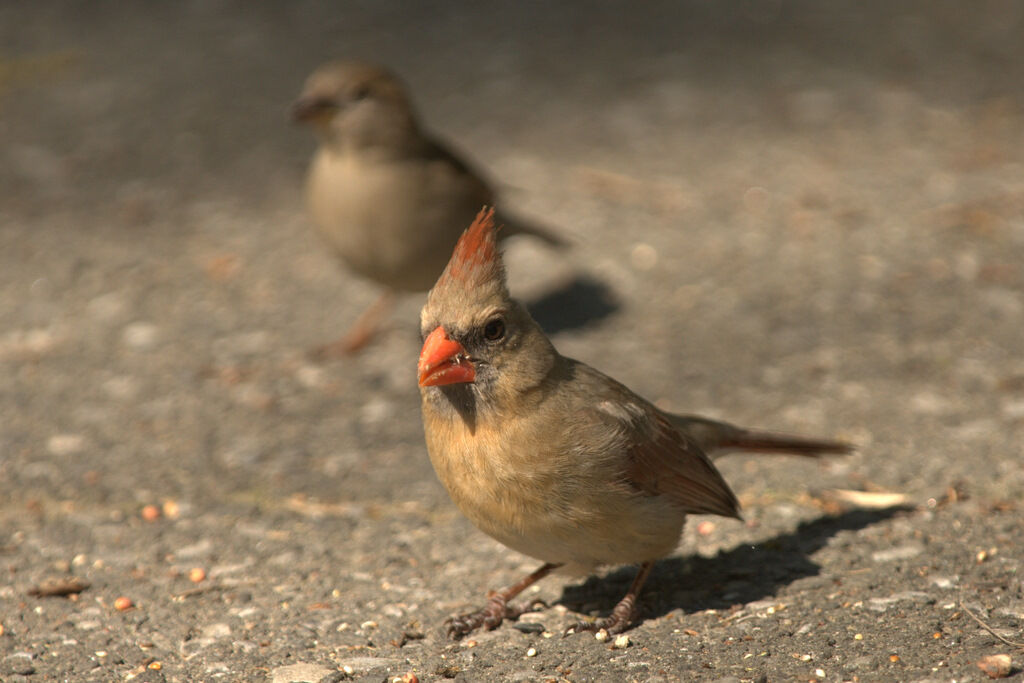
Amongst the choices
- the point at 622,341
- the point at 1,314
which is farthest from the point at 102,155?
the point at 622,341

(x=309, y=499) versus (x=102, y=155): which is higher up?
(x=102, y=155)

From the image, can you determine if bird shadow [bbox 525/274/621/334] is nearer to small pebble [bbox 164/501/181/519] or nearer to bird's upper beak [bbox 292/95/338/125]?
bird's upper beak [bbox 292/95/338/125]

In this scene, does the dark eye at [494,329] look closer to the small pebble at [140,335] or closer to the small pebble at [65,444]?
the small pebble at [65,444]

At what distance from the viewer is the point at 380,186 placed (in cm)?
579

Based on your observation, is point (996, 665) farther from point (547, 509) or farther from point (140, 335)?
point (140, 335)

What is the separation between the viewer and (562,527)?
3.31 m

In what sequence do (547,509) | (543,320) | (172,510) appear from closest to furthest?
1. (547,509)
2. (172,510)
3. (543,320)

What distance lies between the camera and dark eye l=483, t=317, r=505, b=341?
11.1ft

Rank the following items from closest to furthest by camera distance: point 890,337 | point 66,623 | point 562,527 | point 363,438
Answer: point 562,527 < point 66,623 < point 363,438 < point 890,337

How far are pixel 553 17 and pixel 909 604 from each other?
267 inches

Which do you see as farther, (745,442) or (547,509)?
(745,442)

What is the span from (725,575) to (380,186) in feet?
9.10

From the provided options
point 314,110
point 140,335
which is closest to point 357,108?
point 314,110

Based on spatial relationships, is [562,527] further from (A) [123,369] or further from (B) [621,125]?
(B) [621,125]
